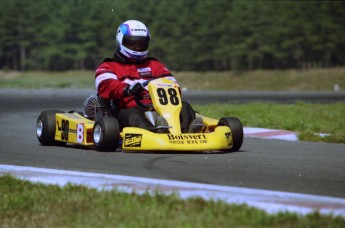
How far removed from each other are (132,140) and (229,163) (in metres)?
1.42

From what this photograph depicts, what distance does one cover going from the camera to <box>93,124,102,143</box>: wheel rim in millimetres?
9873

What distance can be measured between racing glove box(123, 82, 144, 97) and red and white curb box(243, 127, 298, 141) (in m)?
3.14

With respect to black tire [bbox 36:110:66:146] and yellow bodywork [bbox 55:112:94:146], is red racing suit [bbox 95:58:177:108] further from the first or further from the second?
black tire [bbox 36:110:66:146]

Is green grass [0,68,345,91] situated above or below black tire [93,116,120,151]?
below

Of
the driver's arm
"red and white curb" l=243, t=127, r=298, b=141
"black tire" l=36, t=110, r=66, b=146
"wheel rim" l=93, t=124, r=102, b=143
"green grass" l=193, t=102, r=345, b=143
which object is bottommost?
"green grass" l=193, t=102, r=345, b=143

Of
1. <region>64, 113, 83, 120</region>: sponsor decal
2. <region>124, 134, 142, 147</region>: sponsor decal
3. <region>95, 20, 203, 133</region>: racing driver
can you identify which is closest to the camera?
<region>124, 134, 142, 147</region>: sponsor decal

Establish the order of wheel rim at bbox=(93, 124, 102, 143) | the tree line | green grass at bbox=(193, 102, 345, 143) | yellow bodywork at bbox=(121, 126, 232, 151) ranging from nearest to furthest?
yellow bodywork at bbox=(121, 126, 232, 151) → wheel rim at bbox=(93, 124, 102, 143) → green grass at bbox=(193, 102, 345, 143) → the tree line

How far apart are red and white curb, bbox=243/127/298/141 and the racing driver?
2.43 meters

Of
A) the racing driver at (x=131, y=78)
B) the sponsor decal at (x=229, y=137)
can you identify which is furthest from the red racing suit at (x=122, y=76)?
the sponsor decal at (x=229, y=137)

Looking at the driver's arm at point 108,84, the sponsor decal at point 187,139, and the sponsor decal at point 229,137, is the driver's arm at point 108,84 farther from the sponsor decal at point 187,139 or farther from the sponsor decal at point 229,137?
the sponsor decal at point 229,137

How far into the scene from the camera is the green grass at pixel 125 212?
5160 mm

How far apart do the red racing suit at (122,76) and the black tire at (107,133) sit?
2.11ft

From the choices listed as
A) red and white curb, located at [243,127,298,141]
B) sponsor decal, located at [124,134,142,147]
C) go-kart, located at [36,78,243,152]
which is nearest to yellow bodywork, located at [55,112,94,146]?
go-kart, located at [36,78,243,152]

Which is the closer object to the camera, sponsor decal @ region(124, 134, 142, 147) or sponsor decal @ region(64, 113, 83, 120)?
sponsor decal @ region(124, 134, 142, 147)
